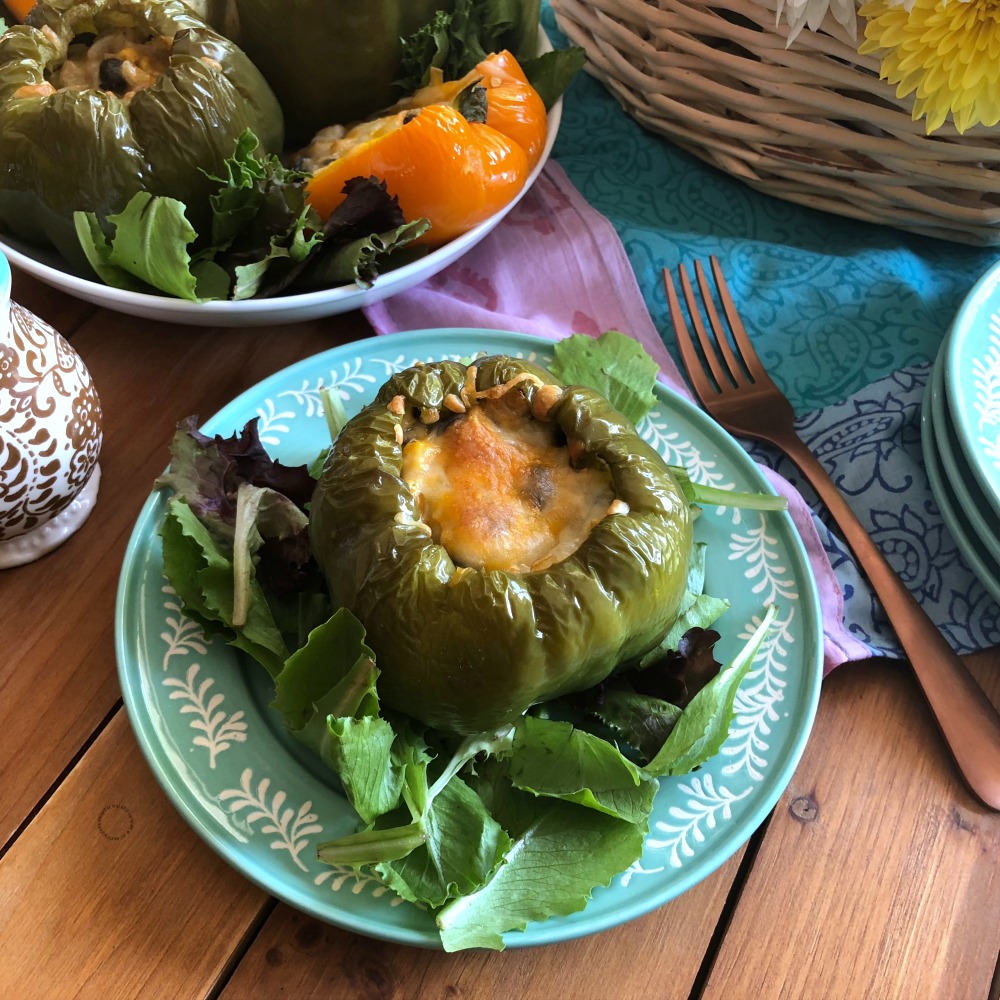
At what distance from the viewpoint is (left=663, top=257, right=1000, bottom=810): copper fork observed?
1091 millimetres

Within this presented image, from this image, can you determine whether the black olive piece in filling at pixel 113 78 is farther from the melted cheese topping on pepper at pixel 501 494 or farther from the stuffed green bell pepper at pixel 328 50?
the melted cheese topping on pepper at pixel 501 494

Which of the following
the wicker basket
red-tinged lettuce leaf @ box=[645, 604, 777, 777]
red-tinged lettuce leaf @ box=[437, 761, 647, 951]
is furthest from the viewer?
the wicker basket

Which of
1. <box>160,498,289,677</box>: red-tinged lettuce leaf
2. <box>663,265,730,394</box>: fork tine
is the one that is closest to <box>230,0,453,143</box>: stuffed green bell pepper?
<box>663,265,730,394</box>: fork tine

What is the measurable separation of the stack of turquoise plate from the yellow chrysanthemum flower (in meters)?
0.24

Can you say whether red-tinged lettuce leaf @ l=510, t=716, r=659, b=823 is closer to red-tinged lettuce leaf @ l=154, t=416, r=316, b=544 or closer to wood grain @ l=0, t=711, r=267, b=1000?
wood grain @ l=0, t=711, r=267, b=1000

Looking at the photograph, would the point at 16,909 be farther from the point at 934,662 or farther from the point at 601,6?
the point at 601,6

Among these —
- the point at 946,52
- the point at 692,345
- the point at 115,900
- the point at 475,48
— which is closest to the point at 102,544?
→ the point at 115,900

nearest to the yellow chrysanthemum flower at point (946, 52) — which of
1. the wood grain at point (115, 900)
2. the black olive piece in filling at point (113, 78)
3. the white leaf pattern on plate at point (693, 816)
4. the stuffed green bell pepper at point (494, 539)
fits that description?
the stuffed green bell pepper at point (494, 539)

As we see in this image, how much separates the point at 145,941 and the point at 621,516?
63cm

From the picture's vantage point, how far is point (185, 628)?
1025 millimetres

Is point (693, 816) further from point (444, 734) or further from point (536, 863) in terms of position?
point (444, 734)

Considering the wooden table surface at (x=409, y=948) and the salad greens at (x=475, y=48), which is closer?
the wooden table surface at (x=409, y=948)

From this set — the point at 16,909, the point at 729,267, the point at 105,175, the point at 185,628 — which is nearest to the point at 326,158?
the point at 105,175

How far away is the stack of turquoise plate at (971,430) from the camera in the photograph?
1.16 metres
